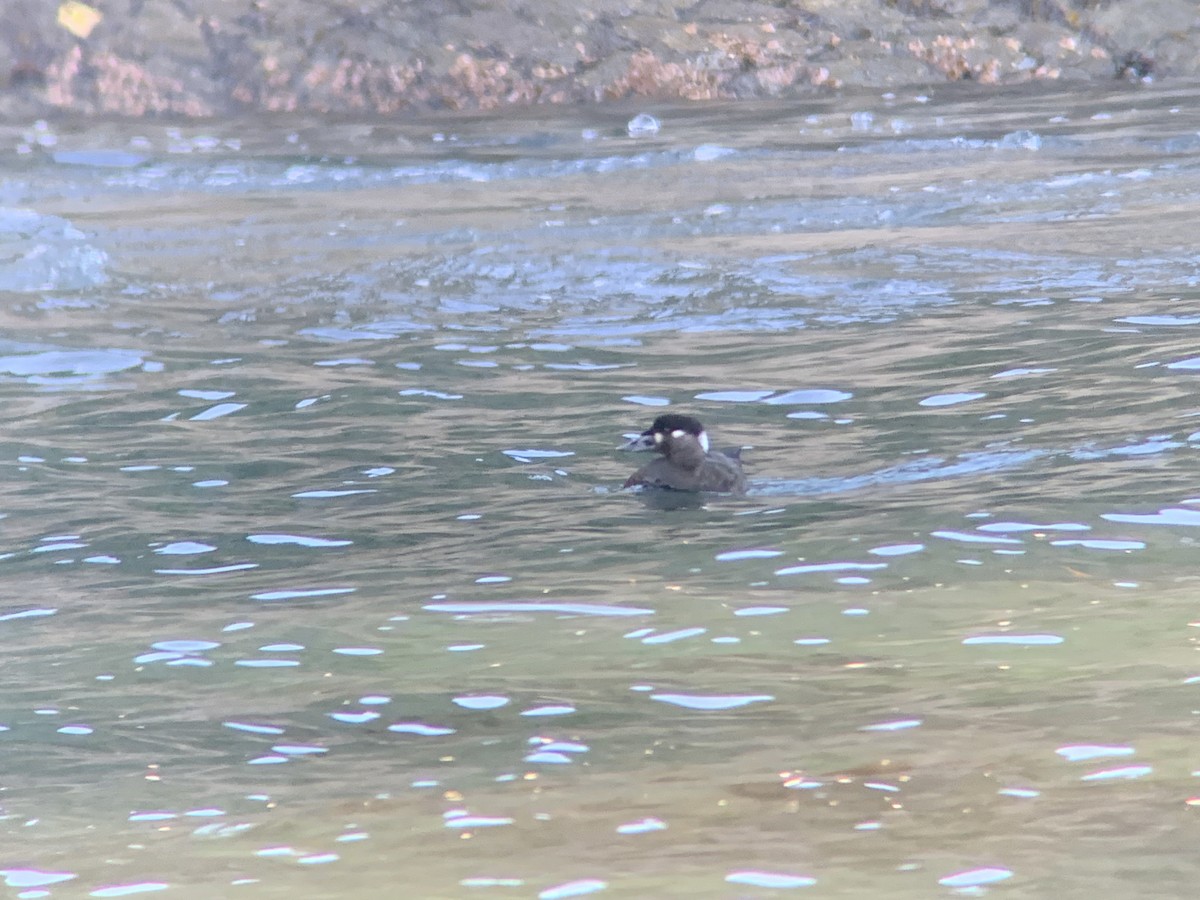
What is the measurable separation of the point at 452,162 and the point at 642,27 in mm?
5456

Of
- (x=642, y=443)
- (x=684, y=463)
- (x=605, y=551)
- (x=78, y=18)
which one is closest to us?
(x=605, y=551)

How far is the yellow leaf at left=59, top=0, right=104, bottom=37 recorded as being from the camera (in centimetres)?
2291

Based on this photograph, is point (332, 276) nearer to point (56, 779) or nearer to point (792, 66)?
point (56, 779)

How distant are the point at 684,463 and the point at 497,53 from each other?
1563 centimetres

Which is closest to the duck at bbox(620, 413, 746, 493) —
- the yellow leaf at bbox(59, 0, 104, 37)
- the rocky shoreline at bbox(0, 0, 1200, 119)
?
the rocky shoreline at bbox(0, 0, 1200, 119)

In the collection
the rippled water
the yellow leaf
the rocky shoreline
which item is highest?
the yellow leaf

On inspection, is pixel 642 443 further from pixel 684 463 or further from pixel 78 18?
pixel 78 18

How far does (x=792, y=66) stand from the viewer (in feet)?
76.2

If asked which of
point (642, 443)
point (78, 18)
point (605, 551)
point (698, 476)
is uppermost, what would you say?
point (78, 18)

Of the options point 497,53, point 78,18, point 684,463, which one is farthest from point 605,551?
point 78,18

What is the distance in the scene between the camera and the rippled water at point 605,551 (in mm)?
4766

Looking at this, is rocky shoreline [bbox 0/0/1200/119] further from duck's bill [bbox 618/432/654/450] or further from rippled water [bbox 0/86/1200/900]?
duck's bill [bbox 618/432/654/450]

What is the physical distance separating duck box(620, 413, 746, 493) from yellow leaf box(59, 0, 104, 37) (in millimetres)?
16271

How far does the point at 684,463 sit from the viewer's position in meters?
8.30
